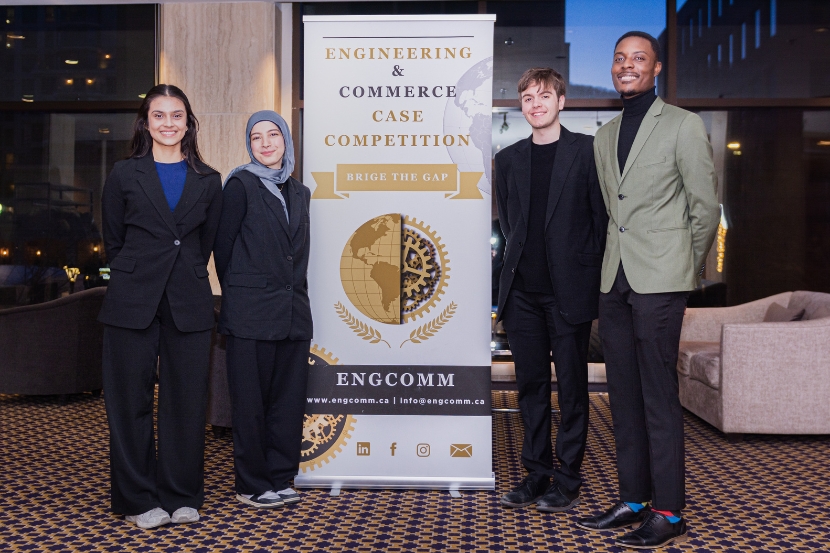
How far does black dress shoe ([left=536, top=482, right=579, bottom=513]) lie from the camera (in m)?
3.18

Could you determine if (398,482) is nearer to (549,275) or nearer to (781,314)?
(549,275)

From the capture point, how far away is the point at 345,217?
3.47m

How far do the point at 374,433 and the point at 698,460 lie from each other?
1896mm

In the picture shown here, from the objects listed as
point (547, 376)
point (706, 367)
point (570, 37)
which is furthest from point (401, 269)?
point (570, 37)

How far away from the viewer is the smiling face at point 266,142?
10.8 feet

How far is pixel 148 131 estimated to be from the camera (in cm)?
308

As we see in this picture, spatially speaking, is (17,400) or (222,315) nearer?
(222,315)

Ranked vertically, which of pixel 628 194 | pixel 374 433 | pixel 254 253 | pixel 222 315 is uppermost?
pixel 628 194

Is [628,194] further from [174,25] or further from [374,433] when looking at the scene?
[174,25]

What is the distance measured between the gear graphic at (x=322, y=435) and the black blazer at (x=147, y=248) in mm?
705

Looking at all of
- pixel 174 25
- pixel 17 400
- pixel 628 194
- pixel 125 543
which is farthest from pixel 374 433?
pixel 174 25

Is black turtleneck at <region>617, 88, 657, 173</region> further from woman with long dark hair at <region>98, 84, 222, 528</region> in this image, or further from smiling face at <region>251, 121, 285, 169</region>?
woman with long dark hair at <region>98, 84, 222, 528</region>

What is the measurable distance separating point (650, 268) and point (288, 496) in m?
1.81

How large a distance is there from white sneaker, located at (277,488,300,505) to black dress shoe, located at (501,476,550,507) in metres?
0.90
